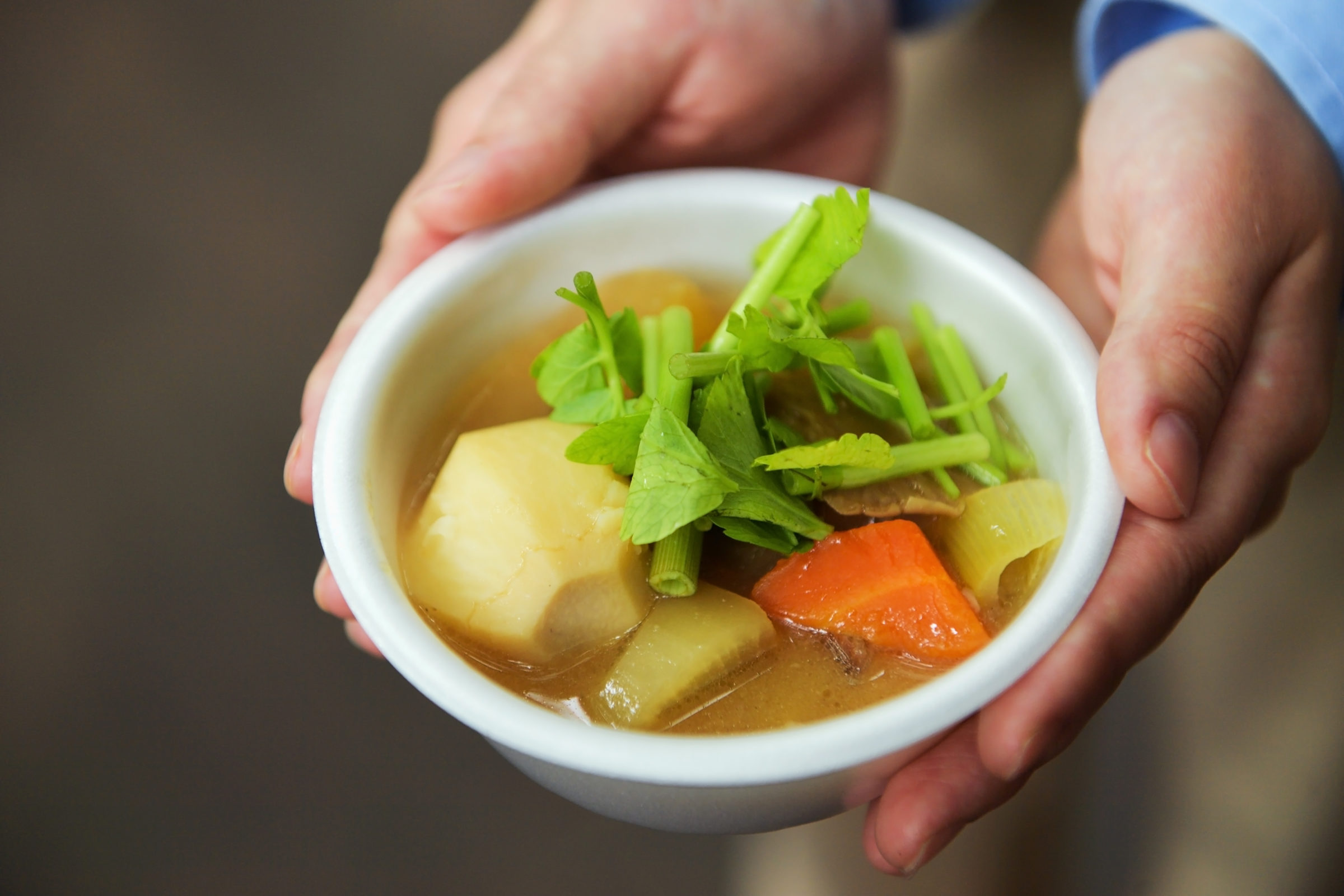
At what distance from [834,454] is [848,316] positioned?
0.68 ft

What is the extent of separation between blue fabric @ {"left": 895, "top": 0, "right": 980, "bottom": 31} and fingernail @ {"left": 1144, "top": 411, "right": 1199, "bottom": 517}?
3.00ft

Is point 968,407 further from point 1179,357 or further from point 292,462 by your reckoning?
point 292,462

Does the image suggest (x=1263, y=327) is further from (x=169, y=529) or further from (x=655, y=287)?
(x=169, y=529)

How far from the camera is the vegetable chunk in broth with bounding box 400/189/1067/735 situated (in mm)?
683

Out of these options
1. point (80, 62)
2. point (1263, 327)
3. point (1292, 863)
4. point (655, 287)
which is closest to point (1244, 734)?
point (1292, 863)

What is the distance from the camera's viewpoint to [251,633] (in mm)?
1303

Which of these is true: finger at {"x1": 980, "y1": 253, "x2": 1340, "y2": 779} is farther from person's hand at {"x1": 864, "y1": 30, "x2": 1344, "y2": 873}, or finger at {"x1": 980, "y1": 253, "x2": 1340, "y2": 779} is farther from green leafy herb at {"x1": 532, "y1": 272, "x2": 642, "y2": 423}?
green leafy herb at {"x1": 532, "y1": 272, "x2": 642, "y2": 423}

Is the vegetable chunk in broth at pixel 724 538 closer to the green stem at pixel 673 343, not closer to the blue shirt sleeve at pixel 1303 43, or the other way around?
the green stem at pixel 673 343

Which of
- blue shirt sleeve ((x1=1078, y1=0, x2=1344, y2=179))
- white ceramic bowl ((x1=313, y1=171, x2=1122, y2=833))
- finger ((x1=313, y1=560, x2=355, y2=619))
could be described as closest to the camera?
white ceramic bowl ((x1=313, y1=171, x2=1122, y2=833))

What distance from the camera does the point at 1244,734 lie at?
4.28 ft

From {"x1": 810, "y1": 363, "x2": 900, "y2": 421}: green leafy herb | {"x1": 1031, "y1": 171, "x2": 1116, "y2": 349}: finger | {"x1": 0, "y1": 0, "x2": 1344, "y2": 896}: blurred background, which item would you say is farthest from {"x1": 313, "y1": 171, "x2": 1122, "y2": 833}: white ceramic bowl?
{"x1": 0, "y1": 0, "x2": 1344, "y2": 896}: blurred background

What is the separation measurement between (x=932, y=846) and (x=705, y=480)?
1.10ft

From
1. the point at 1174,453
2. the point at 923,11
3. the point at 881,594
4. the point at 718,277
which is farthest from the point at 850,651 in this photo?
the point at 923,11

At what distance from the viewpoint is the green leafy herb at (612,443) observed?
2.27ft
